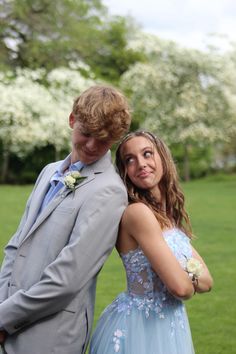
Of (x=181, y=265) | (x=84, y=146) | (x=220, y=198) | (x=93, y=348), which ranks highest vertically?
(x=84, y=146)

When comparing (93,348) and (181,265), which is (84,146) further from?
(93,348)

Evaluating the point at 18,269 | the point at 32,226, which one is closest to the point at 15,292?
the point at 18,269

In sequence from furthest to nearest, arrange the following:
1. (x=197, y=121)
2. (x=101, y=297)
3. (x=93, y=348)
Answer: (x=197, y=121) < (x=101, y=297) < (x=93, y=348)

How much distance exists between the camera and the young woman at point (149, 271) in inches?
110

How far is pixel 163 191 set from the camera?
2.98 metres

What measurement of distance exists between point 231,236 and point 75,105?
10280 mm

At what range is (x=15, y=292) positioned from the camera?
2.67 m

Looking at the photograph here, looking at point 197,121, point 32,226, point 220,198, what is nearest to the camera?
point 32,226

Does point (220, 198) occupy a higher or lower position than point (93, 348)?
lower

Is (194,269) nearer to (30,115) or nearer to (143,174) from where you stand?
(143,174)

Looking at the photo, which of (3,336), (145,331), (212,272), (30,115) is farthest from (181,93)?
(3,336)

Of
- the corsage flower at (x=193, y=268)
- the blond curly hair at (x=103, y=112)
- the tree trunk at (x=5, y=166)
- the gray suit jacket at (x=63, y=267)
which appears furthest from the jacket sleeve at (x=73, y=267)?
the tree trunk at (x=5, y=166)

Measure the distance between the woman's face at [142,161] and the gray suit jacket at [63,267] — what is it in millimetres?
161

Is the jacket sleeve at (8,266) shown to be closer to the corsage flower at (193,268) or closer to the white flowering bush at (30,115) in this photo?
the corsage flower at (193,268)
